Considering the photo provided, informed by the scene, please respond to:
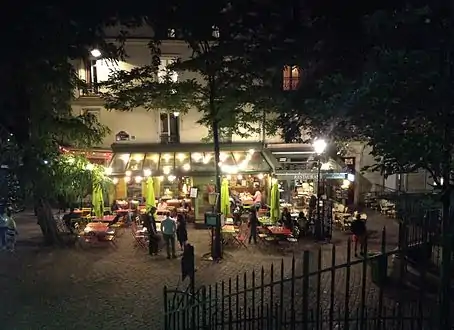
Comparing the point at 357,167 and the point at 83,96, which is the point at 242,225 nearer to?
the point at 357,167

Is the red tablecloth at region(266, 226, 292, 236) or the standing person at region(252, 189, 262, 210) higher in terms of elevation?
the standing person at region(252, 189, 262, 210)

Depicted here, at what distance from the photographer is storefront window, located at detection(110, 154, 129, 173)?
22.5 meters

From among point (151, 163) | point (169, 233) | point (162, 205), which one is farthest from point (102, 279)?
point (151, 163)

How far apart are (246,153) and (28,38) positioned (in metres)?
14.2

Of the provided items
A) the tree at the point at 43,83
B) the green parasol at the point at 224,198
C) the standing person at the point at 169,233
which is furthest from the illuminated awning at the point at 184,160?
the standing person at the point at 169,233

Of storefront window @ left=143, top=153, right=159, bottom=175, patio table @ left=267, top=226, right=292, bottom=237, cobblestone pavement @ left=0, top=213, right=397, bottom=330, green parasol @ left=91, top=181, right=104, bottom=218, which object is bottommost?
cobblestone pavement @ left=0, top=213, right=397, bottom=330

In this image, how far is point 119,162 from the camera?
2322cm

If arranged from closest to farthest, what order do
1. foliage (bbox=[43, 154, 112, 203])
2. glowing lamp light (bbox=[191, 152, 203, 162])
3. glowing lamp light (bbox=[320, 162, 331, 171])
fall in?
foliage (bbox=[43, 154, 112, 203]) → glowing lamp light (bbox=[320, 162, 331, 171]) → glowing lamp light (bbox=[191, 152, 203, 162])

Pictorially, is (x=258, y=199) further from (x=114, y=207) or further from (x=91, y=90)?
(x=91, y=90)

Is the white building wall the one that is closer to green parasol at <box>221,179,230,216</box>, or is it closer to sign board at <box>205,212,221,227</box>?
green parasol at <box>221,179,230,216</box>

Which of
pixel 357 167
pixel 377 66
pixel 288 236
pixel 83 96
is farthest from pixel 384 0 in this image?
pixel 83 96

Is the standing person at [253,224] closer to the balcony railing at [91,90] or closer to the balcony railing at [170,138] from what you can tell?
the balcony railing at [91,90]

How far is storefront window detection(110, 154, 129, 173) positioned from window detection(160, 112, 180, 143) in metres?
2.51

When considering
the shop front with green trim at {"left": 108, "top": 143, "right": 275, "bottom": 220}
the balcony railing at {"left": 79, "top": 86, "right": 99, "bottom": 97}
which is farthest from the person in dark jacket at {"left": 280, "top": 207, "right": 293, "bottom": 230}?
the balcony railing at {"left": 79, "top": 86, "right": 99, "bottom": 97}
